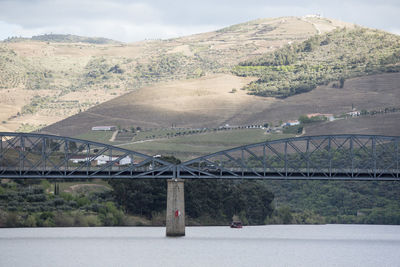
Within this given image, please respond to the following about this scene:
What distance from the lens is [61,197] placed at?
127 meters

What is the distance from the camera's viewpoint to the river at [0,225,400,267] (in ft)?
250

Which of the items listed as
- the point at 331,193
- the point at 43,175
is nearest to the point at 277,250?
the point at 43,175

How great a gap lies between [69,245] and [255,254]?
19.5m

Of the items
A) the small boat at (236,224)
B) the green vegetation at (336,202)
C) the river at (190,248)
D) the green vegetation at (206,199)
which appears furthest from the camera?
the green vegetation at (336,202)

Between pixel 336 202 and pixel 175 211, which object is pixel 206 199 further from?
pixel 336 202

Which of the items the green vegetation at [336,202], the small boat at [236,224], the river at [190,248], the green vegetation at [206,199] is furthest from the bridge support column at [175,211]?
the green vegetation at [336,202]

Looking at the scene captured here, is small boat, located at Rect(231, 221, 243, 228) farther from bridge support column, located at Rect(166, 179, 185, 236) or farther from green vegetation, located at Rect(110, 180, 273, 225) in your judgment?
bridge support column, located at Rect(166, 179, 185, 236)

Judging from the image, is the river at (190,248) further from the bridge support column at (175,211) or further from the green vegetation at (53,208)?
the green vegetation at (53,208)

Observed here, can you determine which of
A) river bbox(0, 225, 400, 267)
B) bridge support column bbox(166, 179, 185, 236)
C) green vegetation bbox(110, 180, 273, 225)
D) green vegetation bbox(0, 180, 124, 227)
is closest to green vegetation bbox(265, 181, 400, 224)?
green vegetation bbox(110, 180, 273, 225)

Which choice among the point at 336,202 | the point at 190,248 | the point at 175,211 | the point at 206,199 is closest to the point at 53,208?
the point at 206,199

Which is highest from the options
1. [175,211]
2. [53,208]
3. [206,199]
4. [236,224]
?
[175,211]

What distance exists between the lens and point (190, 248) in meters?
87.4

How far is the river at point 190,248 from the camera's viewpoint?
76.1m

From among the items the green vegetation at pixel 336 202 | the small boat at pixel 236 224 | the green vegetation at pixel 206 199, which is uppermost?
the green vegetation at pixel 206 199
